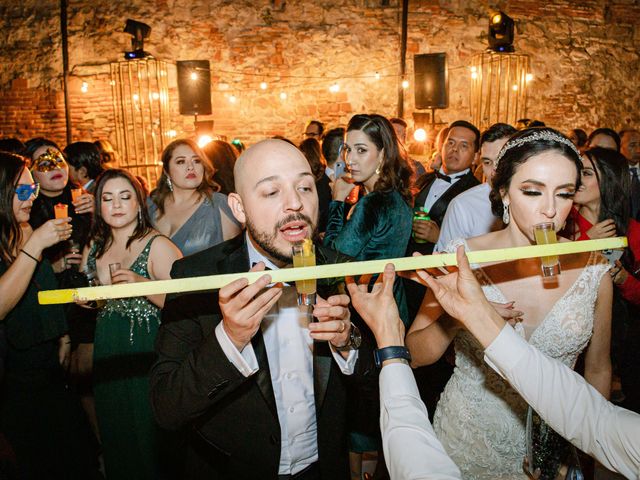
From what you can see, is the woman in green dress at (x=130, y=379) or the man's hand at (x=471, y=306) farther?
the woman in green dress at (x=130, y=379)

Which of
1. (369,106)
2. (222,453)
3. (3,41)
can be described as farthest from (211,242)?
(3,41)

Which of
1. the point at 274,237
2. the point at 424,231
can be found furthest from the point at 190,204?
the point at 274,237

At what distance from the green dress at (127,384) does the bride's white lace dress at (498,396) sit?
169cm

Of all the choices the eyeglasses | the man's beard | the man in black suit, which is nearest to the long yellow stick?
the man's beard

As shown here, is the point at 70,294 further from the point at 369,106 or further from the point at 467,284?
the point at 369,106

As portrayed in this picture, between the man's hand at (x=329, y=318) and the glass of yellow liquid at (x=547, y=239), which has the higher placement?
the glass of yellow liquid at (x=547, y=239)

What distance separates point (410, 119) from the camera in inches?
381

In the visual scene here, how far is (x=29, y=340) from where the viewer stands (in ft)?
8.59

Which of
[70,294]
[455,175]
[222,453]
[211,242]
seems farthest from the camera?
[455,175]

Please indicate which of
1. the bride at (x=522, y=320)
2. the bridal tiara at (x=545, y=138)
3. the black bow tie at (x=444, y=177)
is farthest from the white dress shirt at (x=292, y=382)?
the black bow tie at (x=444, y=177)

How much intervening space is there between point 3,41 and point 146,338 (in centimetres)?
933

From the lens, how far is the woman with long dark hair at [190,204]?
385 cm

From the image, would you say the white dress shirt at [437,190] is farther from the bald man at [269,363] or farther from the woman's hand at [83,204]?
the bald man at [269,363]

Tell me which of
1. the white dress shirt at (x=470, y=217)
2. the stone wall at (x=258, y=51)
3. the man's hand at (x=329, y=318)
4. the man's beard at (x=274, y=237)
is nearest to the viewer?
the man's hand at (x=329, y=318)
